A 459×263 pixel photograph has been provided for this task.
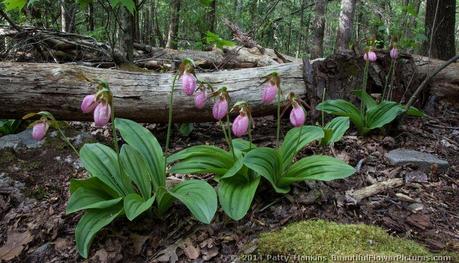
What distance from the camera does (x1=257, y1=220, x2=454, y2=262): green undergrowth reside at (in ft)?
5.92

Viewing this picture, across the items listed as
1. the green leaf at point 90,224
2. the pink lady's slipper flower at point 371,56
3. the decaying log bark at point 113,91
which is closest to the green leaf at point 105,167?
→ the green leaf at point 90,224

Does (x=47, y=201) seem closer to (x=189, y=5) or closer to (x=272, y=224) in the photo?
(x=272, y=224)

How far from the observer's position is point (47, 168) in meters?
3.10

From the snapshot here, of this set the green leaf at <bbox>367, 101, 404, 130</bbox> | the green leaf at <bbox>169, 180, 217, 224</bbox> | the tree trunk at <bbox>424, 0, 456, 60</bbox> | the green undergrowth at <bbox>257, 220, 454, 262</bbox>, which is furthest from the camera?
the tree trunk at <bbox>424, 0, 456, 60</bbox>

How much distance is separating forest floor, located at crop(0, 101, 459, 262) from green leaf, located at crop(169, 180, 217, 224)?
0.22m

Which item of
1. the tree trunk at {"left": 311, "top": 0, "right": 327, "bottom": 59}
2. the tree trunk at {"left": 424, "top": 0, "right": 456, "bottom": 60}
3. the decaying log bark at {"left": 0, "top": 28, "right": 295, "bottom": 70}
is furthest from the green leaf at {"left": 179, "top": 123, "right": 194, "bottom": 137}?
the tree trunk at {"left": 311, "top": 0, "right": 327, "bottom": 59}

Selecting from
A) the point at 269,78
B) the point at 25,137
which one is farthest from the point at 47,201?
the point at 269,78

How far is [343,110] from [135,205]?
2258mm

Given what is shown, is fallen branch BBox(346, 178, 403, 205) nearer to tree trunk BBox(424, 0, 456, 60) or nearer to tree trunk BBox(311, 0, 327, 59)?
tree trunk BBox(424, 0, 456, 60)

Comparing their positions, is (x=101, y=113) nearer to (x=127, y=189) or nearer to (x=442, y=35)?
(x=127, y=189)

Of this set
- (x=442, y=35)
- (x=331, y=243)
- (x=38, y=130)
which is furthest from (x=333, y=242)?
(x=442, y=35)

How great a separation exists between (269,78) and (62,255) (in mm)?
1609

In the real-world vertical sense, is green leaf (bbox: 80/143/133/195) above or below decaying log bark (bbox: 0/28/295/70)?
below

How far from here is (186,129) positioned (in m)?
3.75
